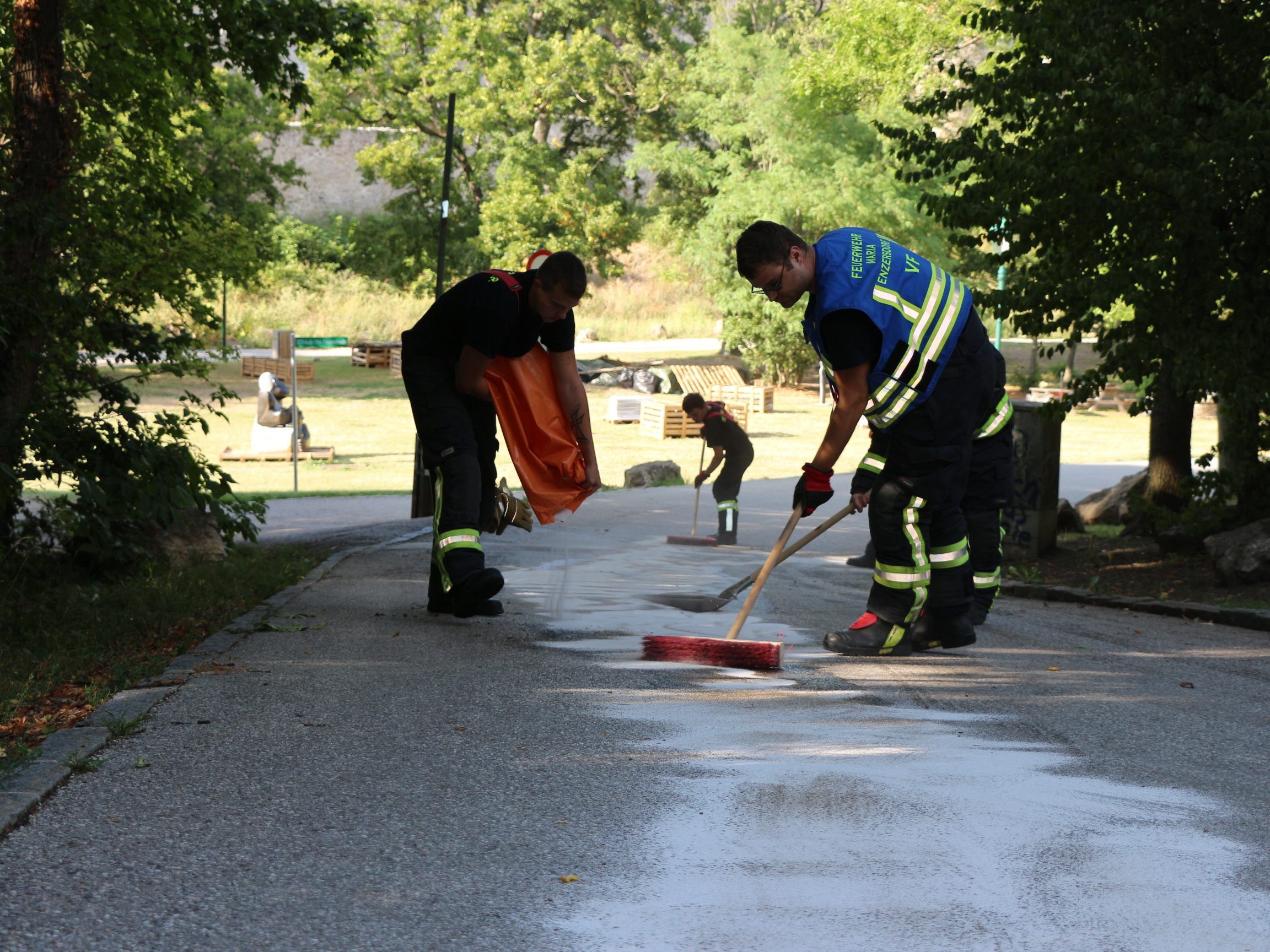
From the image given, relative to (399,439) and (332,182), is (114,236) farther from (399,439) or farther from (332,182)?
(332,182)

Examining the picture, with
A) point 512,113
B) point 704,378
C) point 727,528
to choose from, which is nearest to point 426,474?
point 727,528

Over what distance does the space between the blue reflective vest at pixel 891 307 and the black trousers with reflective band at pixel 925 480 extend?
10 cm

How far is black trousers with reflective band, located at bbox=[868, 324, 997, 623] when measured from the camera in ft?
19.5

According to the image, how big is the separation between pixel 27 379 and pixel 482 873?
5915mm

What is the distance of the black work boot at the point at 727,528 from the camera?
12.6 metres

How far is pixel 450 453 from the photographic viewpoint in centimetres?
663

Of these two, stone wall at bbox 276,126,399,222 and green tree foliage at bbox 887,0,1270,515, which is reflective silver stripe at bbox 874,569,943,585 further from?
stone wall at bbox 276,126,399,222

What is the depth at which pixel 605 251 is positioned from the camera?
48.4m

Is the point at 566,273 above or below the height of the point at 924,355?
above

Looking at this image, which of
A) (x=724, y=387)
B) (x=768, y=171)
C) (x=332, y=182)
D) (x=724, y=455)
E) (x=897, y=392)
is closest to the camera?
(x=897, y=392)

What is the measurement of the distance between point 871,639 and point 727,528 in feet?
21.7

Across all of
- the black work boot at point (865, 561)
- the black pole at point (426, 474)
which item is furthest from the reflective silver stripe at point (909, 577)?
the black pole at point (426, 474)

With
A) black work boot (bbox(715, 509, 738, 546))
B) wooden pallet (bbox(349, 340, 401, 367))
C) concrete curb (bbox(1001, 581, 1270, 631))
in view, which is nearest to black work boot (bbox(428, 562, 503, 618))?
concrete curb (bbox(1001, 581, 1270, 631))

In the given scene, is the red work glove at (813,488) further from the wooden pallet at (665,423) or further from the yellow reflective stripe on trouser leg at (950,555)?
the wooden pallet at (665,423)
